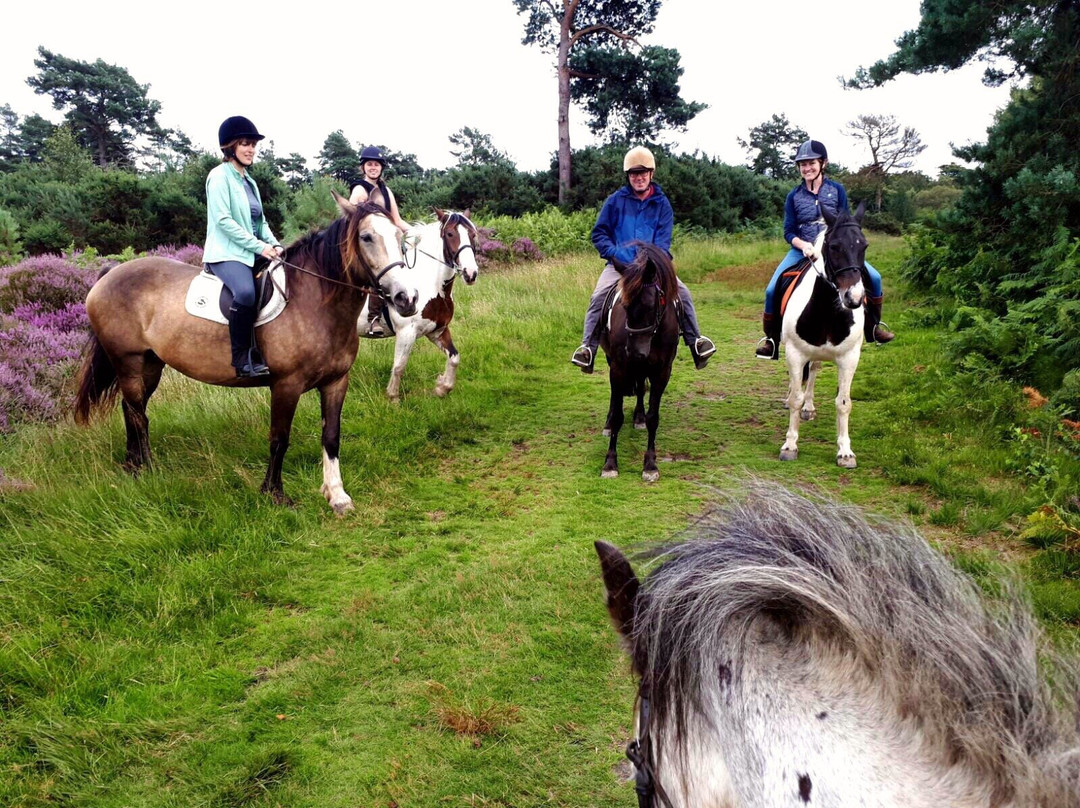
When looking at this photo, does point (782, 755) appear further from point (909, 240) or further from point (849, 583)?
point (909, 240)

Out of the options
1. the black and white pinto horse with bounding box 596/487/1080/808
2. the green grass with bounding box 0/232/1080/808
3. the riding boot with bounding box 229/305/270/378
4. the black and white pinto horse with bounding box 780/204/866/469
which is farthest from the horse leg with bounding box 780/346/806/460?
the black and white pinto horse with bounding box 596/487/1080/808

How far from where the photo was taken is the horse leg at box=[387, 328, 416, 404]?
701cm

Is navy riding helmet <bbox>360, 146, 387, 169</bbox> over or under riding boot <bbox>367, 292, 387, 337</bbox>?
over

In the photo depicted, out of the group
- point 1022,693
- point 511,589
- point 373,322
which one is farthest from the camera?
point 373,322

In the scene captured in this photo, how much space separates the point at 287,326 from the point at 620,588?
149 inches

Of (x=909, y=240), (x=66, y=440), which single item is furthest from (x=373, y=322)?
(x=909, y=240)

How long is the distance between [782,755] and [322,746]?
7.27ft

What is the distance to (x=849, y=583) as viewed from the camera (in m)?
1.16

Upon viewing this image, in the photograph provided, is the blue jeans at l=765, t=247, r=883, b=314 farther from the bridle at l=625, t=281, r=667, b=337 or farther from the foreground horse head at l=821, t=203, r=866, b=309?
the bridle at l=625, t=281, r=667, b=337

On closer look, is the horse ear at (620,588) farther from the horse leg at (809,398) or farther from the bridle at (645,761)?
the horse leg at (809,398)

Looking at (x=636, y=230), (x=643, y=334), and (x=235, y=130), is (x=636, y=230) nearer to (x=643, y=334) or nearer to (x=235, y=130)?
(x=643, y=334)

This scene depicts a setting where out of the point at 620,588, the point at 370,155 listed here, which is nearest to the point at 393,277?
the point at 370,155

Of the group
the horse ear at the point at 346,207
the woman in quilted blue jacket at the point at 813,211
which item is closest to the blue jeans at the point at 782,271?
the woman in quilted blue jacket at the point at 813,211

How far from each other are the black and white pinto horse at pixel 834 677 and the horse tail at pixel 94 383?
5229 mm
